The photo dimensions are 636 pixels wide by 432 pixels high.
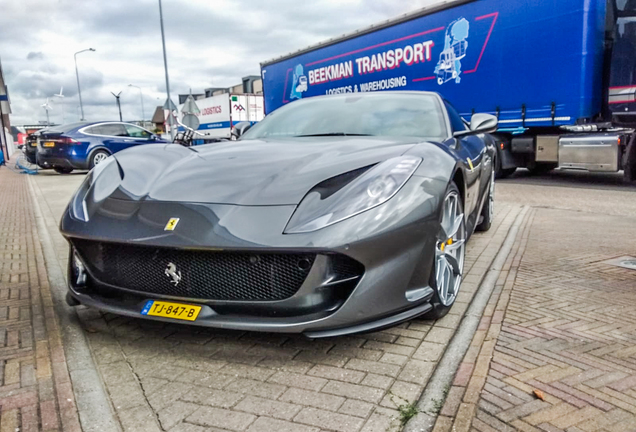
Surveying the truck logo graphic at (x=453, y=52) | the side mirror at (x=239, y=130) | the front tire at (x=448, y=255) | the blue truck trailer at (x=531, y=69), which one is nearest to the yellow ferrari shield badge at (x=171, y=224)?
the front tire at (x=448, y=255)

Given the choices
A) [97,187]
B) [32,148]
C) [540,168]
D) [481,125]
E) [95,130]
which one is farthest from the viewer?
[32,148]

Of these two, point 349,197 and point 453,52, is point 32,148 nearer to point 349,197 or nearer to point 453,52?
point 453,52

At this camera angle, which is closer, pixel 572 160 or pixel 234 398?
pixel 234 398

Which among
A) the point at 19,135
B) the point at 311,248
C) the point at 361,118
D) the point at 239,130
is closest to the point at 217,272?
→ the point at 311,248

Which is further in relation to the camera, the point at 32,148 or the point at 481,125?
the point at 32,148

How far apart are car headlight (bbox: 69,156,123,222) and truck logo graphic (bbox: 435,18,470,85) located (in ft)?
30.7

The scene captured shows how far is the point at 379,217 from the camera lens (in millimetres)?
2211

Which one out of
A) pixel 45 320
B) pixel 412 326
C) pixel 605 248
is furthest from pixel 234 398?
pixel 605 248

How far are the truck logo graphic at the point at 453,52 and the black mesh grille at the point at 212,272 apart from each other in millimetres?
9761

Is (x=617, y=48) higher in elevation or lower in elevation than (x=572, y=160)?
higher

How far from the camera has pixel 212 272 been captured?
7.30 feet

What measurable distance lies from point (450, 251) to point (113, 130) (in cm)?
1369

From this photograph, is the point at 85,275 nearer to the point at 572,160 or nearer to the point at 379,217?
the point at 379,217

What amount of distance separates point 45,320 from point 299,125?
2109 millimetres
